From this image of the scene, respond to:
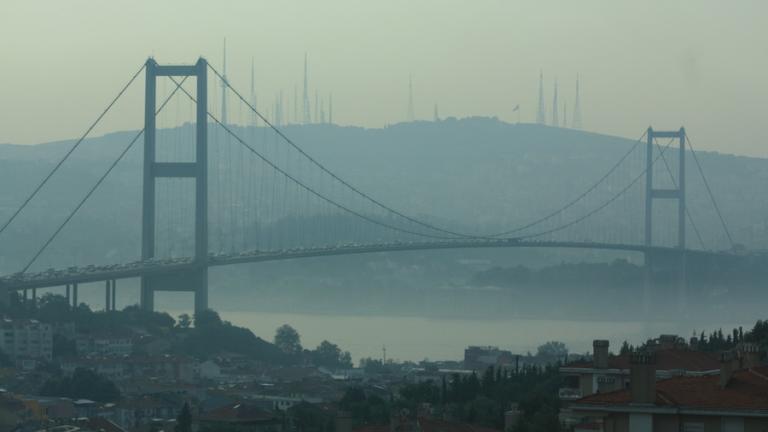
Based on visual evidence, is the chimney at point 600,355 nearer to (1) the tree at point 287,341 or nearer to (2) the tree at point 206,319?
(2) the tree at point 206,319

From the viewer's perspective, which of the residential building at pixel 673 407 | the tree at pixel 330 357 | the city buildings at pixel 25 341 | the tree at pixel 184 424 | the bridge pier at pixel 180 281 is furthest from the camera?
the tree at pixel 330 357


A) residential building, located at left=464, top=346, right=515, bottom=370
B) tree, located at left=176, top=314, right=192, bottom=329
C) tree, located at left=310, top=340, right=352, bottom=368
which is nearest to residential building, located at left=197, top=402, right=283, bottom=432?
residential building, located at left=464, top=346, right=515, bottom=370

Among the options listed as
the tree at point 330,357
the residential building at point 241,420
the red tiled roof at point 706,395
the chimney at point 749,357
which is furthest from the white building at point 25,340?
the red tiled roof at point 706,395

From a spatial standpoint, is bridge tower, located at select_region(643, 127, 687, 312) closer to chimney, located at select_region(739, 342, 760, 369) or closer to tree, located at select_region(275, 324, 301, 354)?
tree, located at select_region(275, 324, 301, 354)

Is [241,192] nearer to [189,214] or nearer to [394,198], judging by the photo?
[189,214]

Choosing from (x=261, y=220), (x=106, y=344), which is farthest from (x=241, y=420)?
(x=261, y=220)

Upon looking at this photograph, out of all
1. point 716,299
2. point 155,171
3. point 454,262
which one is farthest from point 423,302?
point 155,171
